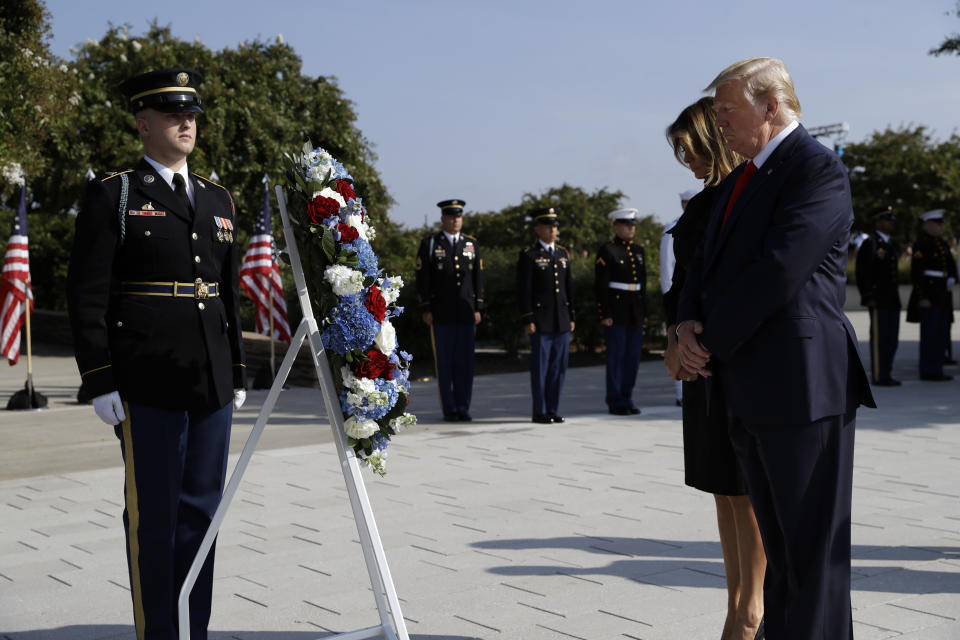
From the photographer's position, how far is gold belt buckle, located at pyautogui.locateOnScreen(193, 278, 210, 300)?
3713mm

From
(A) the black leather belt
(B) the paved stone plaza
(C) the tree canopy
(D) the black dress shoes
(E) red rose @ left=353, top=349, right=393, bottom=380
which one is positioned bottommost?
(B) the paved stone plaza

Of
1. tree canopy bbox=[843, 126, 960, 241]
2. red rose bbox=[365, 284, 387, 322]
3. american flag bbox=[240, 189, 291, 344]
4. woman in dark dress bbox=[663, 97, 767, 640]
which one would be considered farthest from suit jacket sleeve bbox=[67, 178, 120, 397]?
tree canopy bbox=[843, 126, 960, 241]

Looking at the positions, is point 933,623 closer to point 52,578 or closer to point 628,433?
point 52,578

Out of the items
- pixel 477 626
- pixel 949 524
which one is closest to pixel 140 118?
pixel 477 626

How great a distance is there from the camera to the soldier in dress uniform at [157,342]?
349 cm

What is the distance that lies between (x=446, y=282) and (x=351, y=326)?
6970mm

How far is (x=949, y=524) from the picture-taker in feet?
18.4

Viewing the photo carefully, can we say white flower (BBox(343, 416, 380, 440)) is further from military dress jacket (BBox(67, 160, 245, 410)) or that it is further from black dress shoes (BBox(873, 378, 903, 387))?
black dress shoes (BBox(873, 378, 903, 387))

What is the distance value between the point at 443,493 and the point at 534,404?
11.5 ft

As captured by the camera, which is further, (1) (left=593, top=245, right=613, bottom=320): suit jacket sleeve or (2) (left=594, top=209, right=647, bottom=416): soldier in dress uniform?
(1) (left=593, top=245, right=613, bottom=320): suit jacket sleeve

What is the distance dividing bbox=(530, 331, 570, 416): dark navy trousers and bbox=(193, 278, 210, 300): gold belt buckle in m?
6.52

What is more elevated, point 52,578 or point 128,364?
point 128,364

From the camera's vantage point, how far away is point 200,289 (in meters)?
3.72

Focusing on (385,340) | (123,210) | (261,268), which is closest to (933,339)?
(261,268)
